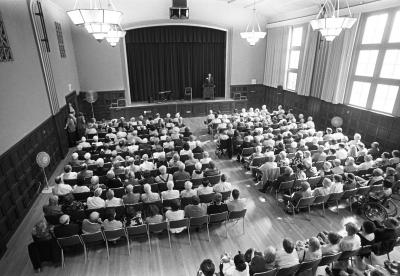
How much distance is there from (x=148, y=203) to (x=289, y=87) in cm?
1394

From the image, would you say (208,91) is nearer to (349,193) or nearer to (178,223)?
(349,193)

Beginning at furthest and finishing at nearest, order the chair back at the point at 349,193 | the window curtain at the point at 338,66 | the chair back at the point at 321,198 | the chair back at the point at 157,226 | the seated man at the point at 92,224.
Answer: the window curtain at the point at 338,66
the chair back at the point at 349,193
the chair back at the point at 321,198
the chair back at the point at 157,226
the seated man at the point at 92,224

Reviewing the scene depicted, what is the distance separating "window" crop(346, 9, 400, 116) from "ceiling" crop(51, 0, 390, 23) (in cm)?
309

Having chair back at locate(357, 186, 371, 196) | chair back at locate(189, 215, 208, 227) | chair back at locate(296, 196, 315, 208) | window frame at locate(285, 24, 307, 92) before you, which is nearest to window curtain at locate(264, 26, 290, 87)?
window frame at locate(285, 24, 307, 92)

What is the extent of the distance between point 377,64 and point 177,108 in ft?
37.4

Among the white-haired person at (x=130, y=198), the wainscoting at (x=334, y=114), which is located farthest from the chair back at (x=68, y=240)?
the wainscoting at (x=334, y=114)

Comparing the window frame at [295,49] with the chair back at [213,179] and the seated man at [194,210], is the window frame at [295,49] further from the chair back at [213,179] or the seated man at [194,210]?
the seated man at [194,210]

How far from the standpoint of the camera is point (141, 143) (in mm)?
10273

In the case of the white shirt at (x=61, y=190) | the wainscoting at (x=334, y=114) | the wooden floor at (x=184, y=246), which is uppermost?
the wainscoting at (x=334, y=114)

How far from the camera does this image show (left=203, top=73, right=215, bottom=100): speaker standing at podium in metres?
18.9

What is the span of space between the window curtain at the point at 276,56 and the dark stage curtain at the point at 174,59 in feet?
10.7

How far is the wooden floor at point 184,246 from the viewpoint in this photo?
5.50 meters

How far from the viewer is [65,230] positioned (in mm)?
5355

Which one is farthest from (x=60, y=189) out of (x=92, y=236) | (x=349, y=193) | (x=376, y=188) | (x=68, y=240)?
(x=376, y=188)
